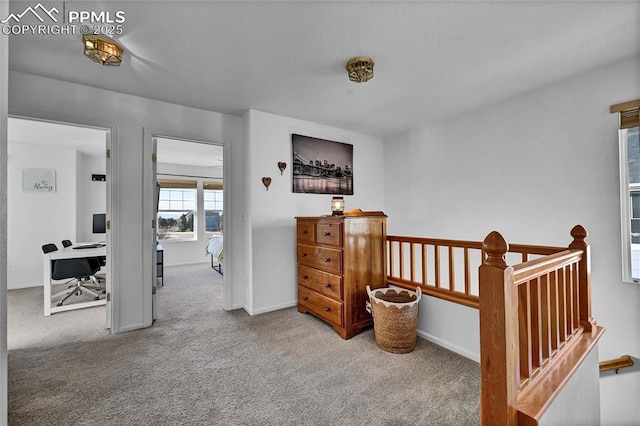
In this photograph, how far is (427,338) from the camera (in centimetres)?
259

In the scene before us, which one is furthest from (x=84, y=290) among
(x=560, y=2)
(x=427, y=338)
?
(x=560, y=2)

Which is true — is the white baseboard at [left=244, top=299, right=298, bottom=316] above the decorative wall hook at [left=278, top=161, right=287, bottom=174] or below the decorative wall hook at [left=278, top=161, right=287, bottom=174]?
below

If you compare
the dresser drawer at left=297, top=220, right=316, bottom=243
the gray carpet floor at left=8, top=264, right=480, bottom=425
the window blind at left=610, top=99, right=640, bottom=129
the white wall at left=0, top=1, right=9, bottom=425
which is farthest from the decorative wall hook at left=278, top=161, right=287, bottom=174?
the window blind at left=610, top=99, right=640, bottom=129

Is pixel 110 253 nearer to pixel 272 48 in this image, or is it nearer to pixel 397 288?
pixel 272 48

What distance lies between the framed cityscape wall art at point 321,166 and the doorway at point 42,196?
2.97 m

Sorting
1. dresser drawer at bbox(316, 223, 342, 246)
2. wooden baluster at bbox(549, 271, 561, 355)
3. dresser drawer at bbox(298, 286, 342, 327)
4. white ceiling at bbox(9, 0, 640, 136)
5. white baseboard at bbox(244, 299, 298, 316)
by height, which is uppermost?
white ceiling at bbox(9, 0, 640, 136)

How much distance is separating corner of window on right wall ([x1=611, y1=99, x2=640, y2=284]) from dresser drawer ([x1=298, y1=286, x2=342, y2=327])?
7.79 ft

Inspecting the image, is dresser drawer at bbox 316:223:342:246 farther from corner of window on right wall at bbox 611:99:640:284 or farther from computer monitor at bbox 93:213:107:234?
computer monitor at bbox 93:213:107:234

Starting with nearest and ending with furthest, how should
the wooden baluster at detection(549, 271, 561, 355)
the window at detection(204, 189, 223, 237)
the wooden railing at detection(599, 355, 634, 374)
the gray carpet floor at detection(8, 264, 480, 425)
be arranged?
the wooden baluster at detection(549, 271, 561, 355) < the gray carpet floor at detection(8, 264, 480, 425) < the wooden railing at detection(599, 355, 634, 374) < the window at detection(204, 189, 223, 237)

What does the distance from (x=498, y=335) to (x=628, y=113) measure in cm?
249

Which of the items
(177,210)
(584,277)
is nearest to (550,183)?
(584,277)

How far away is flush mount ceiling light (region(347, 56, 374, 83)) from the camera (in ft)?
6.94

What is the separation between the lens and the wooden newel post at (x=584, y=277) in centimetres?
172

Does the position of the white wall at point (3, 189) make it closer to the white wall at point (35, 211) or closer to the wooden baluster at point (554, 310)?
the wooden baluster at point (554, 310)
